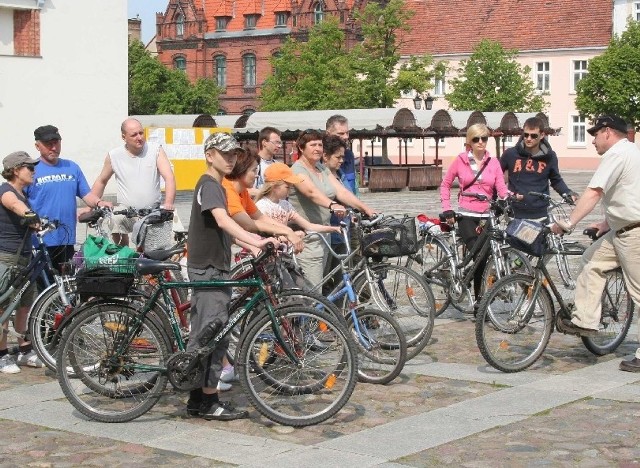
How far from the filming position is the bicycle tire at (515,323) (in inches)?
340

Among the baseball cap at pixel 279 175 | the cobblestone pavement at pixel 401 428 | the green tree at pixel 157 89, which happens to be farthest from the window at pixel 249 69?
the cobblestone pavement at pixel 401 428

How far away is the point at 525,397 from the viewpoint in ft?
25.5

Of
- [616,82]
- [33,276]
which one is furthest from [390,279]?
[616,82]

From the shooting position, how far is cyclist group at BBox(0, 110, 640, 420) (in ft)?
23.5

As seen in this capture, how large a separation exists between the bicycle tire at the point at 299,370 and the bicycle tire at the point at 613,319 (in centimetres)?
298

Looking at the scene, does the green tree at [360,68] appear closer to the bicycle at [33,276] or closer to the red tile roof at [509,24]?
the red tile roof at [509,24]

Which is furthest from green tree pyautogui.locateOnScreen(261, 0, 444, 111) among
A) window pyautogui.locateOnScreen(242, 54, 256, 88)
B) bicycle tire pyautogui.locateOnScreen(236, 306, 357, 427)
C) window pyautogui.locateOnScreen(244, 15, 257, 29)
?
bicycle tire pyautogui.locateOnScreen(236, 306, 357, 427)

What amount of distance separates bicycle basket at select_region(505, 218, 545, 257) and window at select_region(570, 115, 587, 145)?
62.6 m

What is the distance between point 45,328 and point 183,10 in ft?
289

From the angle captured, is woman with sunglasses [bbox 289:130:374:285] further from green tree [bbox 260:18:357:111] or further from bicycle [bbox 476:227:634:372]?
green tree [bbox 260:18:357:111]

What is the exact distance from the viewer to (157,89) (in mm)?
79375

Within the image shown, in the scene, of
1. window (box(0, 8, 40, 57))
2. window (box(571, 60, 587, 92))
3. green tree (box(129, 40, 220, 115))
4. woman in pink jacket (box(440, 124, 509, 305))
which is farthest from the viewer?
green tree (box(129, 40, 220, 115))

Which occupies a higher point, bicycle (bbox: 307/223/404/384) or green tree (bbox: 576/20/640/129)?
green tree (bbox: 576/20/640/129)

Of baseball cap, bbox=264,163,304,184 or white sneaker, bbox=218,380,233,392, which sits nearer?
white sneaker, bbox=218,380,233,392
